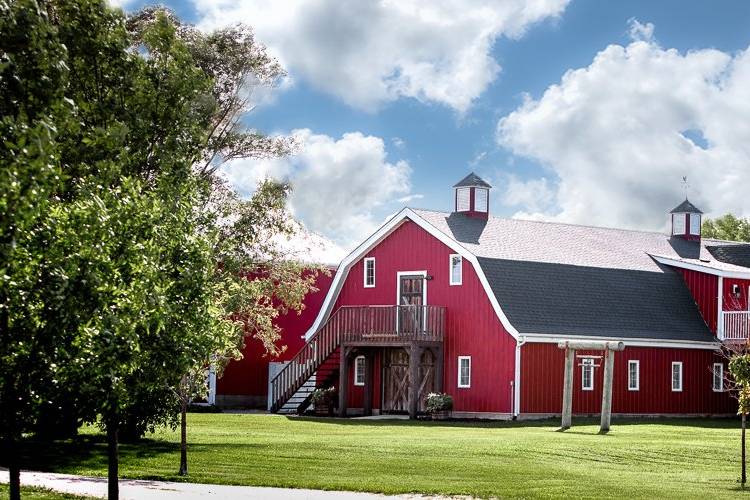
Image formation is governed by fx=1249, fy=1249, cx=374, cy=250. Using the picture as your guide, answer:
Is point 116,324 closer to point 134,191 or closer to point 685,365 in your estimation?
point 134,191

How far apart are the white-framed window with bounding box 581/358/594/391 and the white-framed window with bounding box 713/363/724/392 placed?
604cm

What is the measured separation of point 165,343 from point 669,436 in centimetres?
1853

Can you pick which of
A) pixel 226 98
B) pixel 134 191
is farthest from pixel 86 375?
pixel 226 98

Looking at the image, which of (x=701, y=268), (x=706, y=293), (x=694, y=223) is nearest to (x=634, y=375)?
(x=706, y=293)

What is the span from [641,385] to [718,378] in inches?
170

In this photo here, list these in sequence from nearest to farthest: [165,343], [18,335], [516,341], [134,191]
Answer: [18,335]
[134,191]
[165,343]
[516,341]

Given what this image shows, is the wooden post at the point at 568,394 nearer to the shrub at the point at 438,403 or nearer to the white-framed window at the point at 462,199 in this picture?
the shrub at the point at 438,403

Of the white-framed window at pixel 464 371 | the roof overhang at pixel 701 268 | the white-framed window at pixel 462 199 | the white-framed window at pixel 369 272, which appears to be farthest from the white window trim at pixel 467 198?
the roof overhang at pixel 701 268

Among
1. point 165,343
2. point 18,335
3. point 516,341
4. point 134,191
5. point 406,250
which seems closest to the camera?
point 18,335

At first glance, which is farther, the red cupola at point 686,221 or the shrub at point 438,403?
the red cupola at point 686,221

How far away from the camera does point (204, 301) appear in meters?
16.7

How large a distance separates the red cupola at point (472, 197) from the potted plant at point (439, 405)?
A: 8124mm

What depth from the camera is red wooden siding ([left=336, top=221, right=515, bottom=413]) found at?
133 ft

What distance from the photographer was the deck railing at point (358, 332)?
4216 cm
